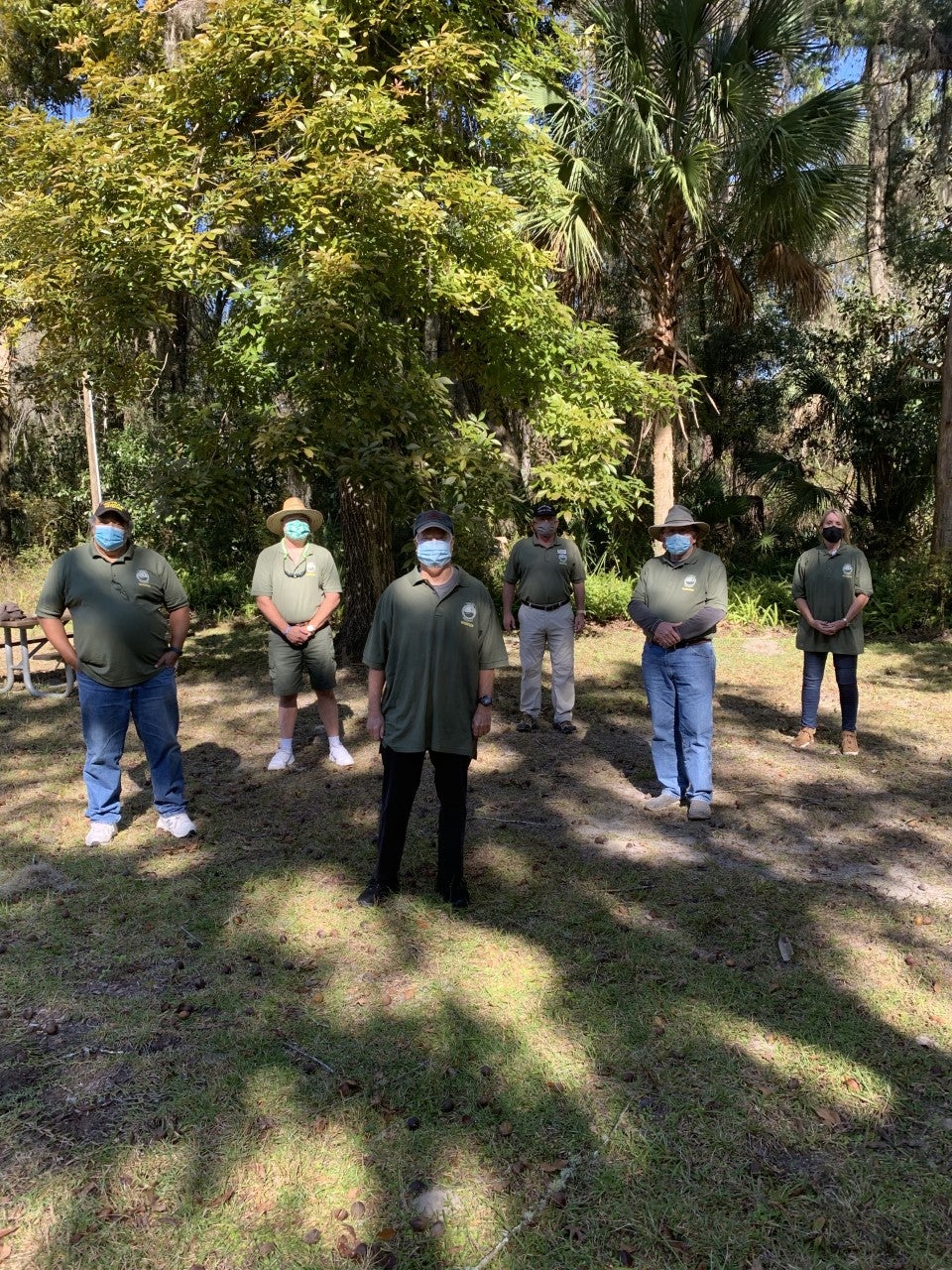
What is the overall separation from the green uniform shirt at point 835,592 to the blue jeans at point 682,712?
5.83 feet

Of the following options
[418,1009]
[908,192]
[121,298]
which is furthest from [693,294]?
[418,1009]

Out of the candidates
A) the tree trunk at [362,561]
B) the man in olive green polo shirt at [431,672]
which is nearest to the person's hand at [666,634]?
the man in olive green polo shirt at [431,672]

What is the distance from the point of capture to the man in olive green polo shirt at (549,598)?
7.51 meters

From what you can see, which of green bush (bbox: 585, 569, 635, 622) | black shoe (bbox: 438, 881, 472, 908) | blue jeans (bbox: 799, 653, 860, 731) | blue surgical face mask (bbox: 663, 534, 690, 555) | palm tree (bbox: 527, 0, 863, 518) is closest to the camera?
black shoe (bbox: 438, 881, 472, 908)

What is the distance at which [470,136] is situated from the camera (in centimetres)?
935

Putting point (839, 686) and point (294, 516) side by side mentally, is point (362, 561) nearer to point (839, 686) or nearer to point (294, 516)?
point (294, 516)

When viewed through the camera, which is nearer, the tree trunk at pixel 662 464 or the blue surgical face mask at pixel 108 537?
the blue surgical face mask at pixel 108 537

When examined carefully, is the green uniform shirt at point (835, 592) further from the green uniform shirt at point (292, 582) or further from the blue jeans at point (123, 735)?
the blue jeans at point (123, 735)

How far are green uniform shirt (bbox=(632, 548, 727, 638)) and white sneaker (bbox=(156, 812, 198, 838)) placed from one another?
9.96 ft

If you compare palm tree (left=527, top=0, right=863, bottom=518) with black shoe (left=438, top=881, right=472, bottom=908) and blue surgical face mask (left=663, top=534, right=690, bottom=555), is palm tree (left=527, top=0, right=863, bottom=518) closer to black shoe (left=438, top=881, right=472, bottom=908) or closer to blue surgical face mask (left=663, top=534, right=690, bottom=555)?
blue surgical face mask (left=663, top=534, right=690, bottom=555)

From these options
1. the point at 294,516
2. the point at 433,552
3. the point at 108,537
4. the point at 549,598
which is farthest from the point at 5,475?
the point at 433,552

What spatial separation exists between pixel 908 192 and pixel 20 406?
2008 cm

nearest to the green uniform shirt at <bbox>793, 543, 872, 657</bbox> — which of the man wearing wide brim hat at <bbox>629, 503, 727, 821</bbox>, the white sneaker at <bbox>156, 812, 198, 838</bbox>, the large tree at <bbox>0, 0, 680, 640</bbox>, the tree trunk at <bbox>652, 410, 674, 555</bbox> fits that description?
the man wearing wide brim hat at <bbox>629, 503, 727, 821</bbox>

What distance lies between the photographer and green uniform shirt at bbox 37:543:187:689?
4.93m
